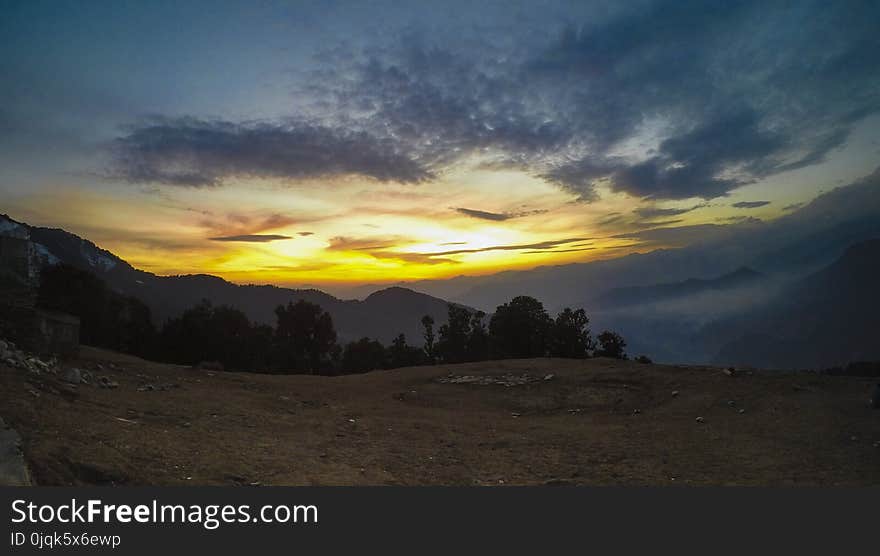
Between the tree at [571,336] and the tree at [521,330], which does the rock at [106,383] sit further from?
the tree at [571,336]

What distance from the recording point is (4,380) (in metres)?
10.4

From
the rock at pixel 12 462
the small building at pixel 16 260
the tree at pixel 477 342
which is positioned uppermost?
the small building at pixel 16 260

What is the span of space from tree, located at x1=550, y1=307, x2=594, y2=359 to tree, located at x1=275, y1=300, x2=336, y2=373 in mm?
23818

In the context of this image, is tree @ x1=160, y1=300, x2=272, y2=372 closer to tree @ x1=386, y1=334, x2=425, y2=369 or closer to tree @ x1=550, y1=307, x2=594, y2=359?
tree @ x1=386, y1=334, x2=425, y2=369

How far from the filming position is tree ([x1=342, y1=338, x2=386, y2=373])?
5468cm

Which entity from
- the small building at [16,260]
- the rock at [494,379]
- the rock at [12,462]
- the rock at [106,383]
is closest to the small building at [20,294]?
the small building at [16,260]

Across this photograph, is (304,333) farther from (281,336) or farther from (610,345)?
(610,345)

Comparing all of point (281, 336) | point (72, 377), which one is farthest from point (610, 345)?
point (72, 377)

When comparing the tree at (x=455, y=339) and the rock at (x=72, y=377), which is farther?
the tree at (x=455, y=339)

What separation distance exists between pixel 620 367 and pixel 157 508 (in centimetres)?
2176

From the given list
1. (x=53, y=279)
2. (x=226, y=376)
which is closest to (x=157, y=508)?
(x=226, y=376)

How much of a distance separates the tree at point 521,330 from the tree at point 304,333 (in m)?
18.1

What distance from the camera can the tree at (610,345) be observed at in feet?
139

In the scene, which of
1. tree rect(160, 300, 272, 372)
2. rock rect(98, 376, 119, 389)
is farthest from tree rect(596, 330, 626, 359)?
rock rect(98, 376, 119, 389)
